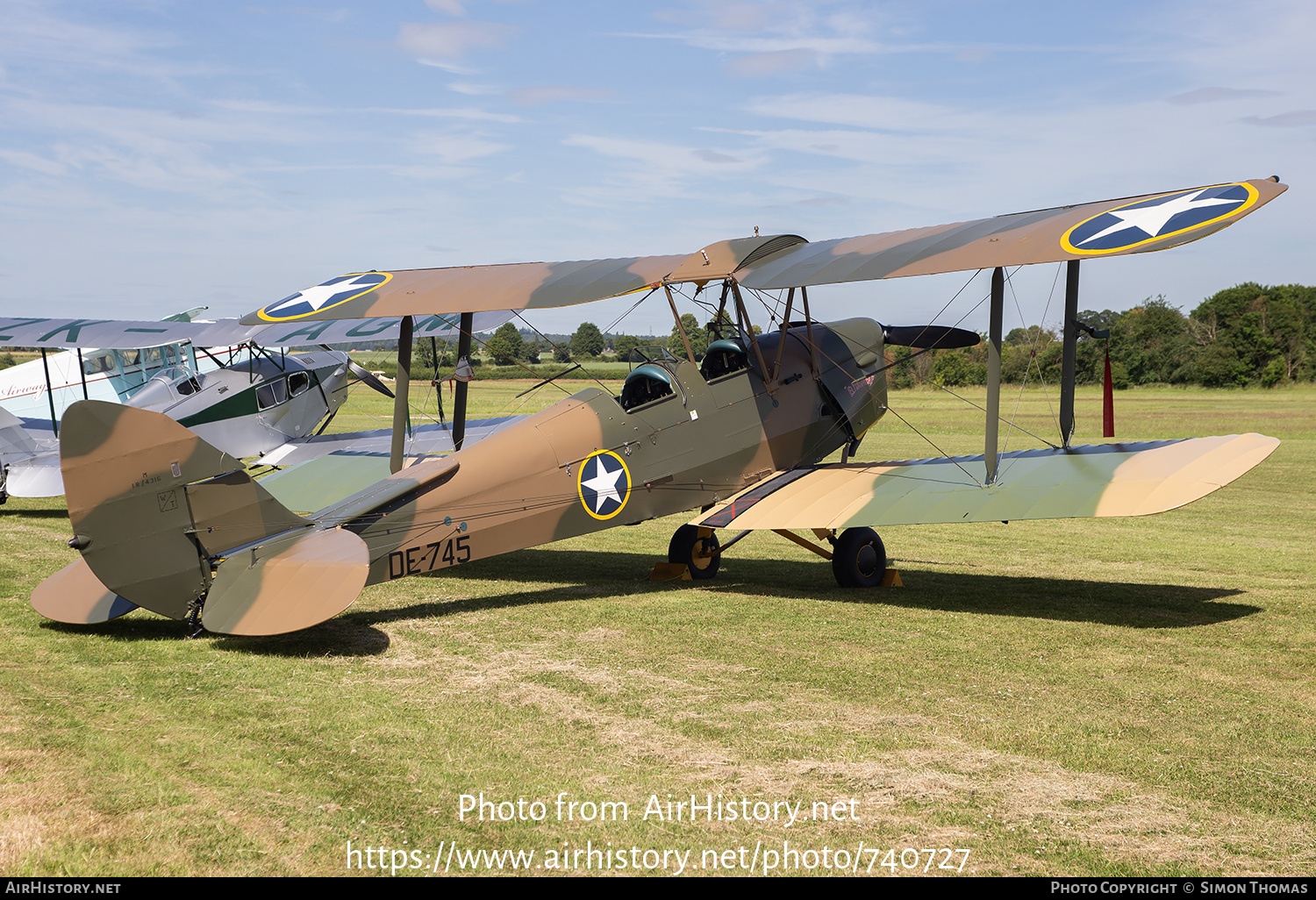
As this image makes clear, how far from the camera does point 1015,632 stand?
7.45 meters

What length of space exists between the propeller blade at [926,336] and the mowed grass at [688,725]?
2634 mm

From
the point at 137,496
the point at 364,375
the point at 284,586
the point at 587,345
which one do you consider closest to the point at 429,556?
the point at 284,586

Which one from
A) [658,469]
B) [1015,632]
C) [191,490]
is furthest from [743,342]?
[191,490]

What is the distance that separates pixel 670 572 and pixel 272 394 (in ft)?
27.8

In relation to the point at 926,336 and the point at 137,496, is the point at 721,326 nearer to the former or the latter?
the point at 926,336

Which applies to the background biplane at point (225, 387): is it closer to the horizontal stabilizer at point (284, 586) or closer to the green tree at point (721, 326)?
the green tree at point (721, 326)

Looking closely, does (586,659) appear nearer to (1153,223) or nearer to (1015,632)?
(1015,632)

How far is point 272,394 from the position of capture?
51.2 ft

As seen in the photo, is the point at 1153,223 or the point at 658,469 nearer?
Answer: the point at 1153,223

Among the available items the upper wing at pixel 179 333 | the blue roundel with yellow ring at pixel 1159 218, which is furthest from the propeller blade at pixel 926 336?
the upper wing at pixel 179 333

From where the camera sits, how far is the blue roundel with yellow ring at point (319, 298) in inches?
368

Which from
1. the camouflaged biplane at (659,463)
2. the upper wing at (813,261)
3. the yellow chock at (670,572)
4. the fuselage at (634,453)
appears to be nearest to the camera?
the camouflaged biplane at (659,463)

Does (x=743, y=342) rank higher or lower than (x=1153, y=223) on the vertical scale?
lower
